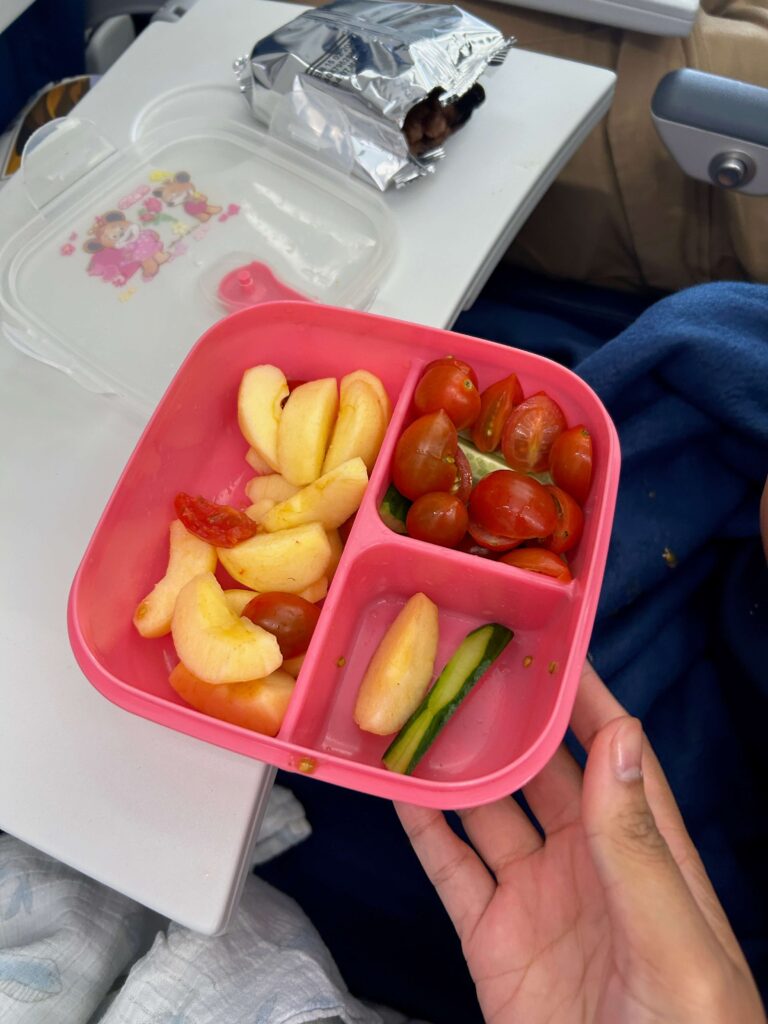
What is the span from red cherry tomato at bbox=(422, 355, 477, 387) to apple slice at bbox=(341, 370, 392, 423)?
0.15 feet

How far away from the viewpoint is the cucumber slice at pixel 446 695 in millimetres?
632

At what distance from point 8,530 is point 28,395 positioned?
154 mm

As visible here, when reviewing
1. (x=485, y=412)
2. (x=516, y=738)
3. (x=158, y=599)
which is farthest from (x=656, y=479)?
(x=158, y=599)

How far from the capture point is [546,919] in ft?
2.29

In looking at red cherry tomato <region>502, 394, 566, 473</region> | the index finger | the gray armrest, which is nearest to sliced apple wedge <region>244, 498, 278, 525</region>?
red cherry tomato <region>502, 394, 566, 473</region>

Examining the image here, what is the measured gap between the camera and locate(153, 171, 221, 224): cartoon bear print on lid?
0.89 m

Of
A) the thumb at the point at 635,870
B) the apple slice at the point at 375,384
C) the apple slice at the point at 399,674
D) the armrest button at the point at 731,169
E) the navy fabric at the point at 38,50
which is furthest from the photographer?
the navy fabric at the point at 38,50

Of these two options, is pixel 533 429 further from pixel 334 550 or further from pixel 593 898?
pixel 593 898

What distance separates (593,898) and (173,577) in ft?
1.48

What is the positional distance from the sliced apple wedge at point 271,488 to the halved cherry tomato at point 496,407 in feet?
→ 0.60

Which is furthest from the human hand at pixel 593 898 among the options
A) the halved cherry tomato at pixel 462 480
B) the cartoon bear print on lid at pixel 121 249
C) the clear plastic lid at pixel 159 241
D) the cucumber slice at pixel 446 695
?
the cartoon bear print on lid at pixel 121 249

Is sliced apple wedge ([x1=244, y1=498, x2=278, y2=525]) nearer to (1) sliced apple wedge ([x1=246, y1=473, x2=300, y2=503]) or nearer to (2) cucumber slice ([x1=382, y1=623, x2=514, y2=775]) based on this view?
(1) sliced apple wedge ([x1=246, y1=473, x2=300, y2=503])

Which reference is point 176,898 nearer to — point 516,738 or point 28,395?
point 516,738

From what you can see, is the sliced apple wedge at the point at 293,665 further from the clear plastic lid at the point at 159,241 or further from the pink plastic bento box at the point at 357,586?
the clear plastic lid at the point at 159,241
